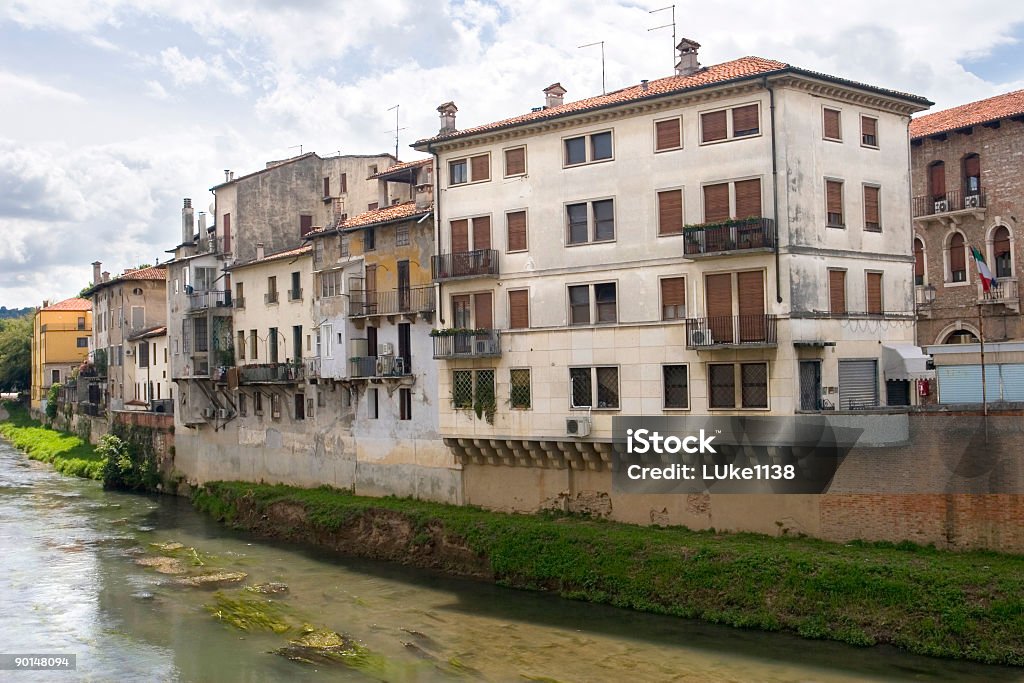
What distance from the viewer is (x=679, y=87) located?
2948cm

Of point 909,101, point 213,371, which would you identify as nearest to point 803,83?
point 909,101

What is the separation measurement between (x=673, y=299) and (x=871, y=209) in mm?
6168

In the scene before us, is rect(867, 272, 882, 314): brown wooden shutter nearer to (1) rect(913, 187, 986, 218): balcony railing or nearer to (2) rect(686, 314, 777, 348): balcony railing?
(2) rect(686, 314, 777, 348): balcony railing

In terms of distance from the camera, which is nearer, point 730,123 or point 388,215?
point 730,123

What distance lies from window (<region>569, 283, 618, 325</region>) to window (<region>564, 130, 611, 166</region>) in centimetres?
378

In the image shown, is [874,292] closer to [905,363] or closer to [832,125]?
[905,363]

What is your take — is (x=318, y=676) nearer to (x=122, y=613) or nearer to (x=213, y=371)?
(x=122, y=613)

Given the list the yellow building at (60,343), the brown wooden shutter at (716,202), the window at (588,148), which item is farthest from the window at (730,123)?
the yellow building at (60,343)

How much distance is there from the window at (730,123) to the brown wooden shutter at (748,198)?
132cm

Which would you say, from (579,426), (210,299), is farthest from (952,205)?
(210,299)

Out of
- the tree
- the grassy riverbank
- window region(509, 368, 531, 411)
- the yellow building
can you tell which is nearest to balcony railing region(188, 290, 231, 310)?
the grassy riverbank

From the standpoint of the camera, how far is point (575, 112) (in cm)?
3111

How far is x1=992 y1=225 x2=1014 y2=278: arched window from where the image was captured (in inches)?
1437

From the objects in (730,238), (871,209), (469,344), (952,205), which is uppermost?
(952,205)
